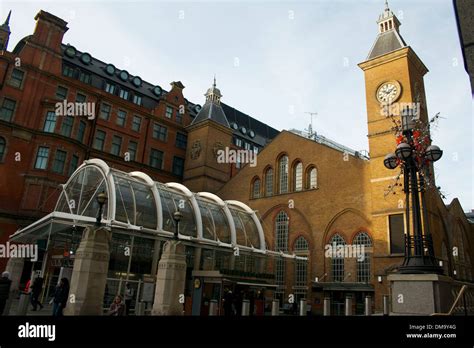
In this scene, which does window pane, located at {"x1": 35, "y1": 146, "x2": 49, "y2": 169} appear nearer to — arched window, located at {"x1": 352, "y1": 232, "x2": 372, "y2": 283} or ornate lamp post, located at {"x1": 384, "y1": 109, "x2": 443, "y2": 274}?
arched window, located at {"x1": 352, "y1": 232, "x2": 372, "y2": 283}

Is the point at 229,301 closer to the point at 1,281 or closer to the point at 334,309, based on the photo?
the point at 1,281

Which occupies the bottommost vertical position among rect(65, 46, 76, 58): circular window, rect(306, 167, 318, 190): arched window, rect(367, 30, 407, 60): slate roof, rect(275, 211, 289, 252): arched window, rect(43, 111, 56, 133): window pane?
rect(275, 211, 289, 252): arched window

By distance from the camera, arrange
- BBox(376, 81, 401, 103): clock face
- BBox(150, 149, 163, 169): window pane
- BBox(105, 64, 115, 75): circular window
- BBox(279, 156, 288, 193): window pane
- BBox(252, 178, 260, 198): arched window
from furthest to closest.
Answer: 1. BBox(150, 149, 163, 169): window pane
2. BBox(105, 64, 115, 75): circular window
3. BBox(252, 178, 260, 198): arched window
4. BBox(279, 156, 288, 193): window pane
5. BBox(376, 81, 401, 103): clock face

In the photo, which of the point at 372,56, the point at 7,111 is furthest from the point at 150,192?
the point at 372,56

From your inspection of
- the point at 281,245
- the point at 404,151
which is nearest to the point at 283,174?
the point at 281,245

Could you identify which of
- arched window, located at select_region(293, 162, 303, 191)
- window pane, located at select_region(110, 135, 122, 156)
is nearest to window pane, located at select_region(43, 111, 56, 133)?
window pane, located at select_region(110, 135, 122, 156)

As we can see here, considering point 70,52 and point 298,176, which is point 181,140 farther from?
point 298,176

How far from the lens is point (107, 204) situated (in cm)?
2166

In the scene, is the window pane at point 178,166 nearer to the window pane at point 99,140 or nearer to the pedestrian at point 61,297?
the window pane at point 99,140

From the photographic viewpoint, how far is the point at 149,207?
23688 millimetres

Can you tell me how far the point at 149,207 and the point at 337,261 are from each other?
53.1 feet

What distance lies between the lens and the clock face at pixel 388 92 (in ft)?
98.5

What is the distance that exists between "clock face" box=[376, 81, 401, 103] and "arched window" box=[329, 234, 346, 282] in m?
12.3

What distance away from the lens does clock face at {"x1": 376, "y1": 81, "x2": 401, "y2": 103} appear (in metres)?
30.0
